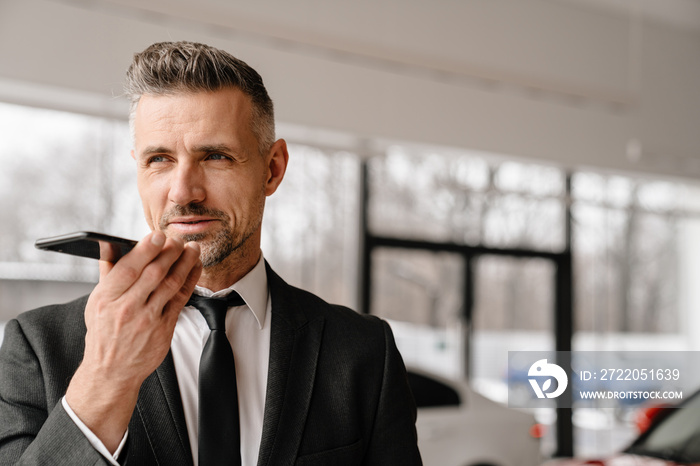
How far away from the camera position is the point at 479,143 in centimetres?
584

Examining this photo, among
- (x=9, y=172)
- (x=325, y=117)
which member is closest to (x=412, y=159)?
(x=325, y=117)

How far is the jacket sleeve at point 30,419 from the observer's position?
0.92 metres

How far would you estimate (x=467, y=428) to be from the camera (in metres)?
4.45

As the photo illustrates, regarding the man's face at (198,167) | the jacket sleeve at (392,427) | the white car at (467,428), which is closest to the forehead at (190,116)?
the man's face at (198,167)

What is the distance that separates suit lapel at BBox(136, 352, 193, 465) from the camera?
108 cm

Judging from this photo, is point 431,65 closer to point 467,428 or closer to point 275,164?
point 275,164

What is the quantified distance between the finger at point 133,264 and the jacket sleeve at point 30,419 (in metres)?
0.19

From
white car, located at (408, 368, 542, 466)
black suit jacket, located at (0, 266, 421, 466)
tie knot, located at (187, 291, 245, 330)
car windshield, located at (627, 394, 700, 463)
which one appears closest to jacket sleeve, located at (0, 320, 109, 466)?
black suit jacket, located at (0, 266, 421, 466)

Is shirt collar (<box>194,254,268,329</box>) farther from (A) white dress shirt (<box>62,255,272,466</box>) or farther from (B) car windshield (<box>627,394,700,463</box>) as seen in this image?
(B) car windshield (<box>627,394,700,463</box>)

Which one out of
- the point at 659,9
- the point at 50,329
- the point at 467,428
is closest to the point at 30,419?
the point at 50,329

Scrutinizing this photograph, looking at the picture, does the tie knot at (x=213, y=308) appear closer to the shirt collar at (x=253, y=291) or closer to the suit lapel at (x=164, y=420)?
the shirt collar at (x=253, y=291)

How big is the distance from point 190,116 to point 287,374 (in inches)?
17.4

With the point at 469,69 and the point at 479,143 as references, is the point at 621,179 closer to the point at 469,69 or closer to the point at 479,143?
the point at 479,143

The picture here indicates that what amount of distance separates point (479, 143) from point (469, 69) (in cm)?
242
